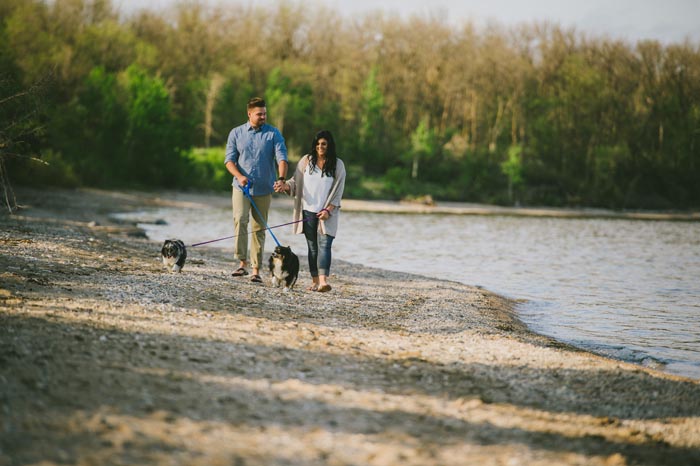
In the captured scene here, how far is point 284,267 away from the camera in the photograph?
9648mm

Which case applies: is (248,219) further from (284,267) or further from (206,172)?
(206,172)

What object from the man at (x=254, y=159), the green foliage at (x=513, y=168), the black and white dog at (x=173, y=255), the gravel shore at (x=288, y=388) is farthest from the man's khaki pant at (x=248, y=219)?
the green foliage at (x=513, y=168)

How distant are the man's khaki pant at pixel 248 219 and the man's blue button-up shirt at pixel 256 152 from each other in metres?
0.15

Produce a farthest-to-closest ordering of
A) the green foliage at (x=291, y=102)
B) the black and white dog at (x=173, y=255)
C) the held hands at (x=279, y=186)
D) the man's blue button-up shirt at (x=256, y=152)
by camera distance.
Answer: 1. the green foliage at (x=291, y=102)
2. the black and white dog at (x=173, y=255)
3. the man's blue button-up shirt at (x=256, y=152)
4. the held hands at (x=279, y=186)

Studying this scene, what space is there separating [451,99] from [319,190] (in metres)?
49.4

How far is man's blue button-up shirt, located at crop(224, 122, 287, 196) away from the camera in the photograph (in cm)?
968

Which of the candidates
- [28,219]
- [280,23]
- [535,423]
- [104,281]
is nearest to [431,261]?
[28,219]

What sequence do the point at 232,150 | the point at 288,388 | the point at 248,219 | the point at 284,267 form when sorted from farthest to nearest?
the point at 248,219 < the point at 232,150 < the point at 284,267 < the point at 288,388

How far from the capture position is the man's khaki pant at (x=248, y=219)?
9.88 m

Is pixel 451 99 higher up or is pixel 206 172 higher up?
pixel 451 99

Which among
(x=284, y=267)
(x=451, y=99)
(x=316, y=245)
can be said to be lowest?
(x=284, y=267)

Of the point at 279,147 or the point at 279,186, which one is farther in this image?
the point at 279,147

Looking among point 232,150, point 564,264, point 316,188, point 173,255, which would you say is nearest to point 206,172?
point 564,264

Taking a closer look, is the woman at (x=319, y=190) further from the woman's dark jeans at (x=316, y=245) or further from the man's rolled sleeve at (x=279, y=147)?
the man's rolled sleeve at (x=279, y=147)
